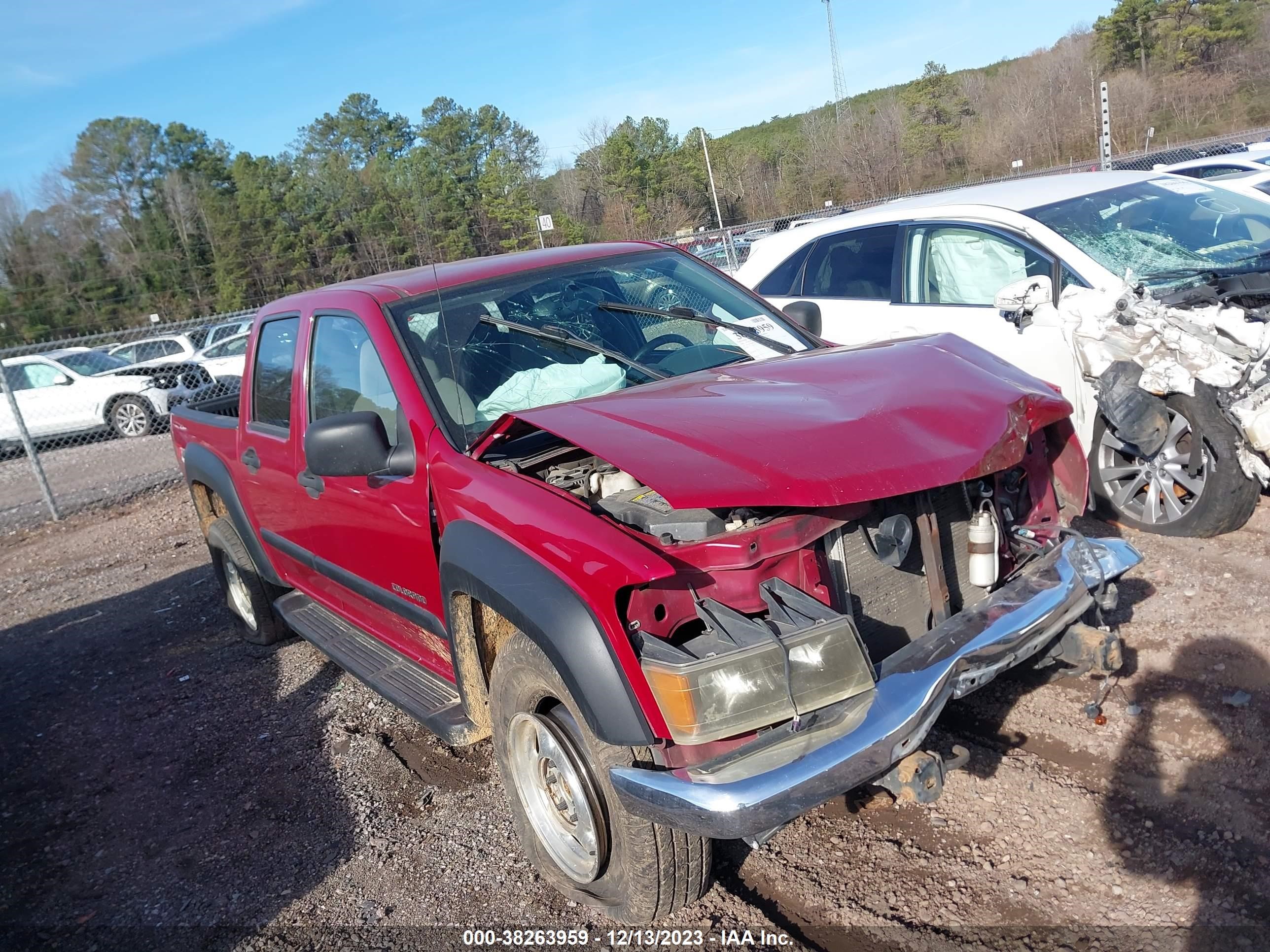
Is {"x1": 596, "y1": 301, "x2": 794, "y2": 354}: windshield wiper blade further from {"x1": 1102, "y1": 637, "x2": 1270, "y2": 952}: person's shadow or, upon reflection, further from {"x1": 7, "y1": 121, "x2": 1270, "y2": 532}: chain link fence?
{"x1": 7, "y1": 121, "x2": 1270, "y2": 532}: chain link fence

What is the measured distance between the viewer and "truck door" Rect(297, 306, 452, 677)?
127 inches

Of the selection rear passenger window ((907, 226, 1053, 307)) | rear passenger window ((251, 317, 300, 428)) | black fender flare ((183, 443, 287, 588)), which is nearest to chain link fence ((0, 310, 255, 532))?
black fender flare ((183, 443, 287, 588))

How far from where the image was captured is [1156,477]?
465 cm

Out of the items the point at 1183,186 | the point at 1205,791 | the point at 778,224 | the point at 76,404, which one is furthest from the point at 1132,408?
the point at 76,404

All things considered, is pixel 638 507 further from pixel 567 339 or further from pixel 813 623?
pixel 567 339

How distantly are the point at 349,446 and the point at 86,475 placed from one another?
11.9 metres

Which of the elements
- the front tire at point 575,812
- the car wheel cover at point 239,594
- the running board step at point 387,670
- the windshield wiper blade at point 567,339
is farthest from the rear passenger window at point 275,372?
the front tire at point 575,812

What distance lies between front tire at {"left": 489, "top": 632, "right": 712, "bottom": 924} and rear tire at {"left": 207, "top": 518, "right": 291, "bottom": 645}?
9.48 feet

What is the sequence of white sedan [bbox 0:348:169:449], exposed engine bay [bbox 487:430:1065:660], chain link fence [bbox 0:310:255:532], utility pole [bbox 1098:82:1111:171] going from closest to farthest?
exposed engine bay [bbox 487:430:1065:660] → utility pole [bbox 1098:82:1111:171] → chain link fence [bbox 0:310:255:532] → white sedan [bbox 0:348:169:449]

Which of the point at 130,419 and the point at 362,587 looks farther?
the point at 130,419

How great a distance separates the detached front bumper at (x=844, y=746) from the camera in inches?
85.1

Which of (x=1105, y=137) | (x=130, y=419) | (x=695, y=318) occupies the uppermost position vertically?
(x=1105, y=137)

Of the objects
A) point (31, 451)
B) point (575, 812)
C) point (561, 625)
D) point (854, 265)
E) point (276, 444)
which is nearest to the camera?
point (561, 625)

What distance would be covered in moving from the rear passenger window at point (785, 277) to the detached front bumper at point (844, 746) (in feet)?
14.4
